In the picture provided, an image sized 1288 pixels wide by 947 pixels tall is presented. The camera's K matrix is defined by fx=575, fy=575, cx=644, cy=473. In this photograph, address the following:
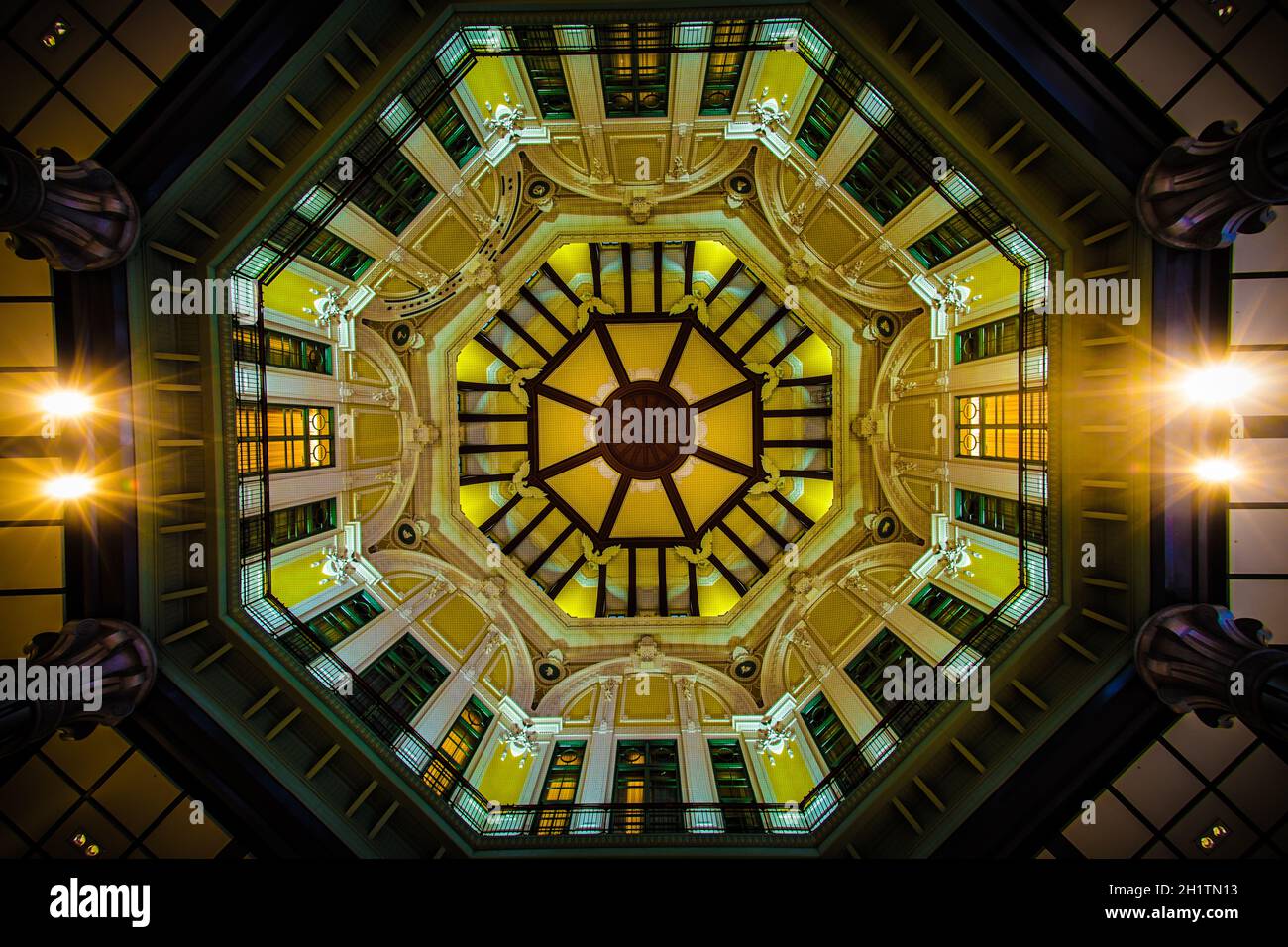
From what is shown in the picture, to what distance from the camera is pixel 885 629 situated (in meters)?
16.1

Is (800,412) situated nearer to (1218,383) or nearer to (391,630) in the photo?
(1218,383)

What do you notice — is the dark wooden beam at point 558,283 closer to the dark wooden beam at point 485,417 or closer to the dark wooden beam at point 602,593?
the dark wooden beam at point 485,417

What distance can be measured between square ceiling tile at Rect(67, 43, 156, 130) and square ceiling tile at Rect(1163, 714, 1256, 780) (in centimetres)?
2206

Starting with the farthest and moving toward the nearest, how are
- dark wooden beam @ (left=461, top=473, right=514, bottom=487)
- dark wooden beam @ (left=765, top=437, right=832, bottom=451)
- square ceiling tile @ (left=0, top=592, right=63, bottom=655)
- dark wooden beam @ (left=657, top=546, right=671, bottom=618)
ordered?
dark wooden beam @ (left=657, top=546, right=671, bottom=618)
dark wooden beam @ (left=765, top=437, right=832, bottom=451)
dark wooden beam @ (left=461, top=473, right=514, bottom=487)
square ceiling tile @ (left=0, top=592, right=63, bottom=655)

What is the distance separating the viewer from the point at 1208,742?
1099 centimetres

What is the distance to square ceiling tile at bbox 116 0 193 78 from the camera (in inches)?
381

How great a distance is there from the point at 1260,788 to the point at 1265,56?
43.2 feet

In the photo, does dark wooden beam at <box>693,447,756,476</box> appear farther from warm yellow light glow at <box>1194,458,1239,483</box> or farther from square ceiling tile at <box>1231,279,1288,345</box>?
square ceiling tile at <box>1231,279,1288,345</box>

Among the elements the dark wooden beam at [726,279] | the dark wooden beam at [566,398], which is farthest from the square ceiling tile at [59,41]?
the dark wooden beam at [726,279]

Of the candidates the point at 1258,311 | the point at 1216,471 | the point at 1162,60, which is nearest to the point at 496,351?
the point at 1162,60

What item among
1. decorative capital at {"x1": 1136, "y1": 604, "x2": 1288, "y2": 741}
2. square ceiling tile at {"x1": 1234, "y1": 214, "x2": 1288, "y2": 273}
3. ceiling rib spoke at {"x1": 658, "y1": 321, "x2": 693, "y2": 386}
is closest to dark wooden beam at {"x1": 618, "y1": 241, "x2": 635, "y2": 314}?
ceiling rib spoke at {"x1": 658, "y1": 321, "x2": 693, "y2": 386}

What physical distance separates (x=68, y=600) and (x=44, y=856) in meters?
5.03

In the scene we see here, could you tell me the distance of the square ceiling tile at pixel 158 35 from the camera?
967 cm
